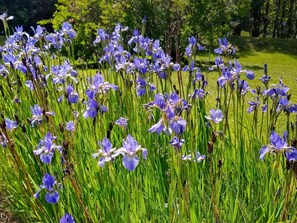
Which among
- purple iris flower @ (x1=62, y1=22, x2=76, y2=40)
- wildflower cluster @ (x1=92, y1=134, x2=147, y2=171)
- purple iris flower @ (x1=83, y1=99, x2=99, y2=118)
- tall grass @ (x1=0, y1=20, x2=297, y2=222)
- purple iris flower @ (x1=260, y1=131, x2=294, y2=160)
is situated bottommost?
tall grass @ (x1=0, y1=20, x2=297, y2=222)

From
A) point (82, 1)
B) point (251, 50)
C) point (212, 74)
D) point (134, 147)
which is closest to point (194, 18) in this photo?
point (212, 74)

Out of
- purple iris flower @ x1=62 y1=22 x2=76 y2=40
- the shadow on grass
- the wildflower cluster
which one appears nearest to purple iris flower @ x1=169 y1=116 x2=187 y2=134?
the wildflower cluster

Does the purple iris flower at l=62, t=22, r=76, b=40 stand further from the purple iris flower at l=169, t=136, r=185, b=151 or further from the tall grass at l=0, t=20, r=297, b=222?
the purple iris flower at l=169, t=136, r=185, b=151

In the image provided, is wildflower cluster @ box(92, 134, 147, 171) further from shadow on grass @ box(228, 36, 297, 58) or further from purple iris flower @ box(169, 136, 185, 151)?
shadow on grass @ box(228, 36, 297, 58)

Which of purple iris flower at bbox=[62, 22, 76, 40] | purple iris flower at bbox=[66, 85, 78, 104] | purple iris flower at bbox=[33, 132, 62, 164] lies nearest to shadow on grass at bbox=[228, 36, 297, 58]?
purple iris flower at bbox=[62, 22, 76, 40]

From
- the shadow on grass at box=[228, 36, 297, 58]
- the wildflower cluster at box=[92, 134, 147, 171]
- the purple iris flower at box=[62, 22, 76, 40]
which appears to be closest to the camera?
the wildflower cluster at box=[92, 134, 147, 171]

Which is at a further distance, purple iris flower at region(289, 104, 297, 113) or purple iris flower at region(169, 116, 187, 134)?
purple iris flower at region(289, 104, 297, 113)

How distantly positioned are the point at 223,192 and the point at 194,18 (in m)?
12.3

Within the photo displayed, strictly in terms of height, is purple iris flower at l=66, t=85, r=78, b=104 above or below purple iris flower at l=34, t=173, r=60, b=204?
above

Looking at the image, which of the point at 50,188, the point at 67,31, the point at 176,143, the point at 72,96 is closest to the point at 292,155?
the point at 176,143

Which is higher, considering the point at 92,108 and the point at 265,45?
the point at 92,108

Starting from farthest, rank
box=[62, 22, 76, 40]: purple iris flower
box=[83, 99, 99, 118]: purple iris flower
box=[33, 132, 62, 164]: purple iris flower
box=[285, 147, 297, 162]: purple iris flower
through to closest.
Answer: box=[62, 22, 76, 40]: purple iris flower < box=[83, 99, 99, 118]: purple iris flower < box=[33, 132, 62, 164]: purple iris flower < box=[285, 147, 297, 162]: purple iris flower

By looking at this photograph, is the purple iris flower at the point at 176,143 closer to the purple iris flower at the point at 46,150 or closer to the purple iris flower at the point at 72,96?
the purple iris flower at the point at 46,150

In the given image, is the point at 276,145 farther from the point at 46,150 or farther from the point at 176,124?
the point at 46,150
